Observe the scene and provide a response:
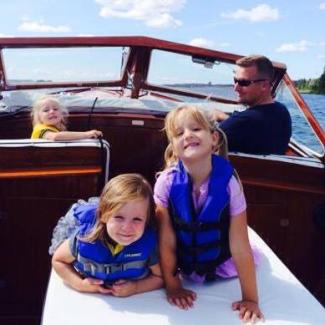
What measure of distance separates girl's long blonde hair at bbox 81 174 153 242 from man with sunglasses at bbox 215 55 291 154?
1094mm

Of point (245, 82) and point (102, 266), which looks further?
point (245, 82)

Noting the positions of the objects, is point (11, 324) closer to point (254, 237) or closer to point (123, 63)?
Result: point (254, 237)

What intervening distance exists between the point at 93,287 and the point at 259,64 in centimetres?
186

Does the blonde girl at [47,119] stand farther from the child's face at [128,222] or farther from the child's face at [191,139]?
the child's face at [128,222]

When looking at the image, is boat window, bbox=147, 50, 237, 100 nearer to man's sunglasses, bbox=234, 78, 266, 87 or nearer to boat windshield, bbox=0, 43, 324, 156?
boat windshield, bbox=0, 43, 324, 156

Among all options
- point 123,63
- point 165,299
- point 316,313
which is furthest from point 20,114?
point 316,313

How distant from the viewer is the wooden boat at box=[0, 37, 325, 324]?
2.73 m

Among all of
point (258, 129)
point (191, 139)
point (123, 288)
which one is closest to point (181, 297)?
point (123, 288)

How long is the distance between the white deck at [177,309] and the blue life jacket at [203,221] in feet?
0.41

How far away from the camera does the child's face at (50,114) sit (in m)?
3.19

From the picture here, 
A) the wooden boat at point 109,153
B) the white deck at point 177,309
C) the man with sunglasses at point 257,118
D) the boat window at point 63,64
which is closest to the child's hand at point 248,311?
the white deck at point 177,309

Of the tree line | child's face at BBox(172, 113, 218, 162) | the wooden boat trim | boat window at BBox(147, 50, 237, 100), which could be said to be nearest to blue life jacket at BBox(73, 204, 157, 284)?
child's face at BBox(172, 113, 218, 162)

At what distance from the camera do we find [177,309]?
195 cm

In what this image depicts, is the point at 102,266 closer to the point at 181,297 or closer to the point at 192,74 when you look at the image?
the point at 181,297
